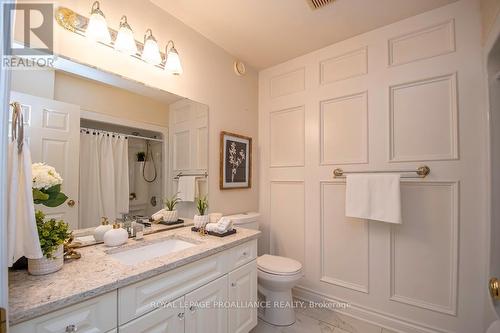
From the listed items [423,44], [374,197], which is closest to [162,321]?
[374,197]

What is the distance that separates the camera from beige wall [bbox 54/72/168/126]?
1.22 m

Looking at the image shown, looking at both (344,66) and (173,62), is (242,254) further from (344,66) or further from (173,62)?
(344,66)

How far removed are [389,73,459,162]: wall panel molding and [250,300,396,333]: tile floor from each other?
140cm

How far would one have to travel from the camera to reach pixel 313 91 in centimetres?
226

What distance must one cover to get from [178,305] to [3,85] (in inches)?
43.5

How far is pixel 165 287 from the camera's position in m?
1.08

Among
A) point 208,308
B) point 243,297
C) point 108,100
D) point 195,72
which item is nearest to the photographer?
point 208,308

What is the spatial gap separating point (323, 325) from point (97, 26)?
105 inches

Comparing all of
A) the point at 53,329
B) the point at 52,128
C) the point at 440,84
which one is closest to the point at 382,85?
the point at 440,84

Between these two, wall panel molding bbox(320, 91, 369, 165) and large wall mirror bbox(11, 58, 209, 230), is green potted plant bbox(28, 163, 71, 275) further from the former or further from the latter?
wall panel molding bbox(320, 91, 369, 165)

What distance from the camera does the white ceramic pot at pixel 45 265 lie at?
0.89 metres

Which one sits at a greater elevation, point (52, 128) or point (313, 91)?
point (313, 91)

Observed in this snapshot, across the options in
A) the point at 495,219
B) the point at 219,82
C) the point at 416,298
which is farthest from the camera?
the point at 219,82

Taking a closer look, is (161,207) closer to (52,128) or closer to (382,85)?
(52,128)
